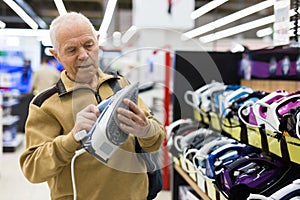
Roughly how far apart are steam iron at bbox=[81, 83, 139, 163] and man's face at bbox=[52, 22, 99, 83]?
0.42 feet

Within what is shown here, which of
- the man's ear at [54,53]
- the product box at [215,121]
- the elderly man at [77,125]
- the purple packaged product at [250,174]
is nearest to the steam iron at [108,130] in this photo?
the elderly man at [77,125]

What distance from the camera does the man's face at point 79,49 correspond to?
4.56 feet

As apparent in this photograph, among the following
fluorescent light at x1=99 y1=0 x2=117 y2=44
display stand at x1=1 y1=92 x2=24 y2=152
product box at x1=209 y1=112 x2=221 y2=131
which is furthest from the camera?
display stand at x1=1 y1=92 x2=24 y2=152

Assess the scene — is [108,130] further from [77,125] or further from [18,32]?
[18,32]

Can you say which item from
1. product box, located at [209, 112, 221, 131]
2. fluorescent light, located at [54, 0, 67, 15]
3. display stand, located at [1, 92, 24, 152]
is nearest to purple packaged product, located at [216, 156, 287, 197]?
product box, located at [209, 112, 221, 131]

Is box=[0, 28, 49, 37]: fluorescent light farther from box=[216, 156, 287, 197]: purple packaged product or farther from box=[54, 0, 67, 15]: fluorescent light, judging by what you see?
box=[216, 156, 287, 197]: purple packaged product

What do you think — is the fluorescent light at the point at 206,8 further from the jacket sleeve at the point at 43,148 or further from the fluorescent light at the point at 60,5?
the jacket sleeve at the point at 43,148

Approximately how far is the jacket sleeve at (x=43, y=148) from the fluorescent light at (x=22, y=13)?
53 cm

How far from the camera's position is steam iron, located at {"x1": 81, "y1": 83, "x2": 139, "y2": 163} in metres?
1.30

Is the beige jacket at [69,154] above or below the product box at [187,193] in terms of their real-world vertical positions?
above

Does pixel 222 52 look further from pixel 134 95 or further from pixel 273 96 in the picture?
pixel 134 95

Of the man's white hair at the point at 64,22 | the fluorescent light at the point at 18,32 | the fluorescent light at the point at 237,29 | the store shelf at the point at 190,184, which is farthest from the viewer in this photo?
the fluorescent light at the point at 237,29

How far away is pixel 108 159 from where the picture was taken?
1386 mm

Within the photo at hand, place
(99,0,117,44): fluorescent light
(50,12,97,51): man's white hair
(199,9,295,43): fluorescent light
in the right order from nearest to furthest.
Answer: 1. (50,12,97,51): man's white hair
2. (99,0,117,44): fluorescent light
3. (199,9,295,43): fluorescent light
